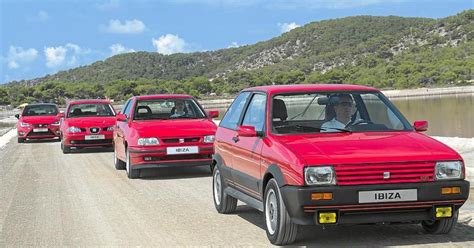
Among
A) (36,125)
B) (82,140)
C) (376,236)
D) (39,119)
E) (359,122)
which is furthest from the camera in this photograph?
(39,119)

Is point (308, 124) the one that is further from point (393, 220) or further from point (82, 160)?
point (82, 160)

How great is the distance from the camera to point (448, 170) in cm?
667

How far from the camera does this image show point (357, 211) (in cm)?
653

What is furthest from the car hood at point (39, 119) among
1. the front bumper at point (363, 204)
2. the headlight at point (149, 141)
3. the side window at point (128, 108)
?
the front bumper at point (363, 204)

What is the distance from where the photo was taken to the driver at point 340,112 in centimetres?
782

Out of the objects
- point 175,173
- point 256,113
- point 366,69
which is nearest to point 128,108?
Result: point 175,173

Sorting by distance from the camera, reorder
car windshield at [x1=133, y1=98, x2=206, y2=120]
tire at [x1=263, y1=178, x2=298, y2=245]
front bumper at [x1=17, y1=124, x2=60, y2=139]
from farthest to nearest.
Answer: front bumper at [x1=17, y1=124, x2=60, y2=139] < car windshield at [x1=133, y1=98, x2=206, y2=120] < tire at [x1=263, y1=178, x2=298, y2=245]

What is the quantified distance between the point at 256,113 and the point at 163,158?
18.9 ft

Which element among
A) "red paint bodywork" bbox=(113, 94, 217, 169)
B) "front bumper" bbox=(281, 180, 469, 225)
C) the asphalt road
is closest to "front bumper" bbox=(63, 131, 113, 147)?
the asphalt road

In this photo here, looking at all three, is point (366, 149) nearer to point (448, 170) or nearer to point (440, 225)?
point (448, 170)

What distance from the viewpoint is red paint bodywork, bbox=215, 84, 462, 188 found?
6.52 meters

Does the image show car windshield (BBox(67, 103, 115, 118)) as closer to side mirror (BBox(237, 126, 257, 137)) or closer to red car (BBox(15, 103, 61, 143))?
red car (BBox(15, 103, 61, 143))

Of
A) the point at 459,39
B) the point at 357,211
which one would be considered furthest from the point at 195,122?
the point at 459,39

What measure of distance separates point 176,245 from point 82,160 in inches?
483
